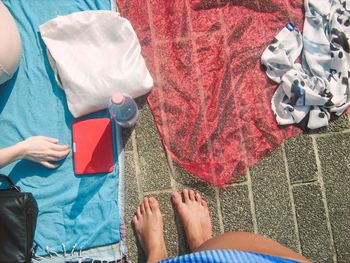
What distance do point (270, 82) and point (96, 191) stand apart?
114 centimetres

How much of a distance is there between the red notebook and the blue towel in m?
0.04

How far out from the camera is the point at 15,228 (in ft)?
6.00

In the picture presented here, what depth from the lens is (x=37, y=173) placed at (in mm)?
2084

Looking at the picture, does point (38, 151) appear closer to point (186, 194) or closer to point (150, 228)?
point (150, 228)

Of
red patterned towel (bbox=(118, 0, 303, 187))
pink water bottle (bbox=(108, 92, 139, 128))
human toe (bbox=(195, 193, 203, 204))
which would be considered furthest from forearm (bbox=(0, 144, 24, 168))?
human toe (bbox=(195, 193, 203, 204))

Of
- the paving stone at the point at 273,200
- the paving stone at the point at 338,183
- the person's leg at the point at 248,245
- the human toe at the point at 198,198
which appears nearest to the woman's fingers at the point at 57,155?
the human toe at the point at 198,198

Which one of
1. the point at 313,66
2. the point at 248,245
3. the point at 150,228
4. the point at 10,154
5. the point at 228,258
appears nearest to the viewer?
the point at 228,258

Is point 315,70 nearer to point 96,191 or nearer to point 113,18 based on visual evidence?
point 113,18

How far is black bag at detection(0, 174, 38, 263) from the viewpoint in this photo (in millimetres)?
1815

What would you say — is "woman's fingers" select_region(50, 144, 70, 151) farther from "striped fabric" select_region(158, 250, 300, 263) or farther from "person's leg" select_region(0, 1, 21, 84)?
"striped fabric" select_region(158, 250, 300, 263)

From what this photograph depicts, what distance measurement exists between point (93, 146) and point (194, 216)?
2.14 feet

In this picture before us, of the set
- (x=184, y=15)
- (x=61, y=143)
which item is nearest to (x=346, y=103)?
(x=184, y=15)

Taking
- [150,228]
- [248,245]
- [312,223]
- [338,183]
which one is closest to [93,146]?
[150,228]

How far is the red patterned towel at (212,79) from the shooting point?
217cm
